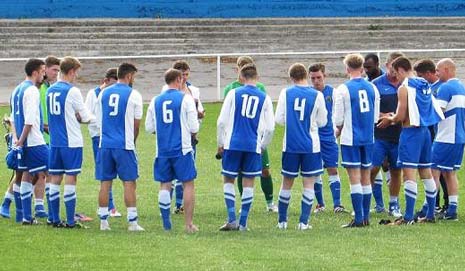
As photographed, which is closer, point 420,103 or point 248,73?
point 248,73

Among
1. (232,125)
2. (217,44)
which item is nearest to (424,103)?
(232,125)

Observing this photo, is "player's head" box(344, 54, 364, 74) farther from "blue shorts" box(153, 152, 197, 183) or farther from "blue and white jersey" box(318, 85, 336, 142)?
"blue shorts" box(153, 152, 197, 183)

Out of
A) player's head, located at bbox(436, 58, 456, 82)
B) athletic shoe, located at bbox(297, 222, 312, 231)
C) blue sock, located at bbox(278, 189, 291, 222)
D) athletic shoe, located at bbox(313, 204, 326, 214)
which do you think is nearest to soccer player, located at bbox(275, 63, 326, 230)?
blue sock, located at bbox(278, 189, 291, 222)

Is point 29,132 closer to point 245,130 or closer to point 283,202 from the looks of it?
point 245,130

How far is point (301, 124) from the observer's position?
14141mm

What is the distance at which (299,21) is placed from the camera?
139 feet

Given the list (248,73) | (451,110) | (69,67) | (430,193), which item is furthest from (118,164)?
(451,110)

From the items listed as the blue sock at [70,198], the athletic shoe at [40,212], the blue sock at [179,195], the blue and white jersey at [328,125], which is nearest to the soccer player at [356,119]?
the blue and white jersey at [328,125]

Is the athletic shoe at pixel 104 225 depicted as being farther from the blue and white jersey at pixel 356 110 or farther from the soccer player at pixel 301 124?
the blue and white jersey at pixel 356 110

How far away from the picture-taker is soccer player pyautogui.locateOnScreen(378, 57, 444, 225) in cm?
1449

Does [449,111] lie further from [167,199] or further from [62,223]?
[62,223]

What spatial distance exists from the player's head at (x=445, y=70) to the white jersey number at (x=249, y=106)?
269 cm

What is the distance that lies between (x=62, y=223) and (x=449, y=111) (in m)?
4.96

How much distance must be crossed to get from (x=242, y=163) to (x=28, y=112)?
2.60m
